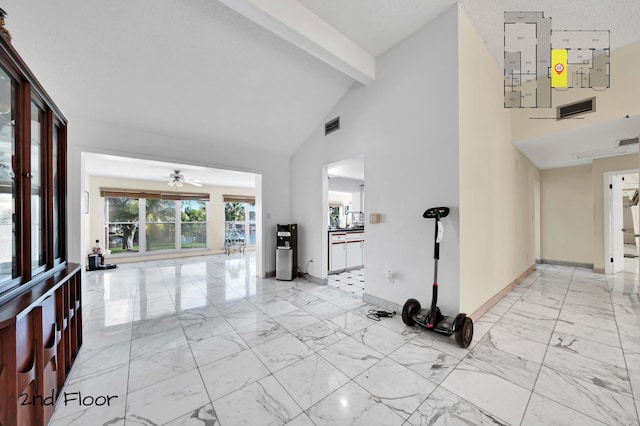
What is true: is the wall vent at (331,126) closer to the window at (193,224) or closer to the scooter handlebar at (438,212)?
the scooter handlebar at (438,212)

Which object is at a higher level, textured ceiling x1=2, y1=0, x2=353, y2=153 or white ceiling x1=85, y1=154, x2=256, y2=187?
textured ceiling x1=2, y1=0, x2=353, y2=153

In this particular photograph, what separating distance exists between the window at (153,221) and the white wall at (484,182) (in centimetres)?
798

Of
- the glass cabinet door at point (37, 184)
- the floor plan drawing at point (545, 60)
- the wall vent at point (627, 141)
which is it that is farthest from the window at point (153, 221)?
the wall vent at point (627, 141)

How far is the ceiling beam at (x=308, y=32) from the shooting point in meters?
2.16

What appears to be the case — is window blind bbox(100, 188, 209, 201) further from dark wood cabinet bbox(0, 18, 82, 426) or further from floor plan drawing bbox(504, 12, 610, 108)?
floor plan drawing bbox(504, 12, 610, 108)

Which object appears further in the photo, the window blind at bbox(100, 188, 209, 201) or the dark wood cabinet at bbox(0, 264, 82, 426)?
the window blind at bbox(100, 188, 209, 201)

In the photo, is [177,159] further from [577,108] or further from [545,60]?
[577,108]

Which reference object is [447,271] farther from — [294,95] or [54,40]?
[54,40]

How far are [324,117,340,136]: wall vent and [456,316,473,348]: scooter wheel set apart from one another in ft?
10.5

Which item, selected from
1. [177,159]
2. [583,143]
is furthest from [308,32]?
[583,143]

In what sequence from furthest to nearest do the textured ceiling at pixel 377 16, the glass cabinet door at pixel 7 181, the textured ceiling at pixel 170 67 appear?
1. the textured ceiling at pixel 377 16
2. the textured ceiling at pixel 170 67
3. the glass cabinet door at pixel 7 181

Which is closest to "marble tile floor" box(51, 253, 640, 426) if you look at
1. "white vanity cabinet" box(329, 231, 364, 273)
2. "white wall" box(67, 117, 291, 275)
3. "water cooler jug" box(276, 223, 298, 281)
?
"water cooler jug" box(276, 223, 298, 281)

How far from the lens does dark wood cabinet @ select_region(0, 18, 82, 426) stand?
3.51 ft

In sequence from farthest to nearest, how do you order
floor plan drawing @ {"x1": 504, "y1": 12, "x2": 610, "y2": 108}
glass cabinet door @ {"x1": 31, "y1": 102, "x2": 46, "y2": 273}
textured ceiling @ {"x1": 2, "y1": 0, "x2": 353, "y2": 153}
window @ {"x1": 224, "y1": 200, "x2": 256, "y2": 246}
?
window @ {"x1": 224, "y1": 200, "x2": 256, "y2": 246}
floor plan drawing @ {"x1": 504, "y1": 12, "x2": 610, "y2": 108}
textured ceiling @ {"x1": 2, "y1": 0, "x2": 353, "y2": 153}
glass cabinet door @ {"x1": 31, "y1": 102, "x2": 46, "y2": 273}
